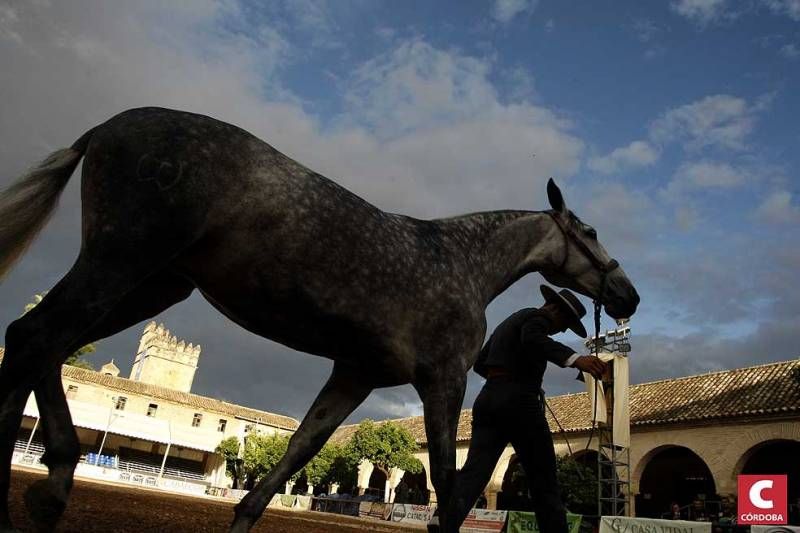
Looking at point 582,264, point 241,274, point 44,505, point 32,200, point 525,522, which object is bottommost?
point 525,522

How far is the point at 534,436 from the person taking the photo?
4.31 metres

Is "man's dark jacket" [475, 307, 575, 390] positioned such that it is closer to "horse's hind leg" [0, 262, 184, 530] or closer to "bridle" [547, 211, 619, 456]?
"bridle" [547, 211, 619, 456]

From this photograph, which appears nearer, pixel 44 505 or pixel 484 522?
pixel 44 505

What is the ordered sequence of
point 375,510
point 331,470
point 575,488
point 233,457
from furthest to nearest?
point 233,457 → point 331,470 → point 375,510 → point 575,488

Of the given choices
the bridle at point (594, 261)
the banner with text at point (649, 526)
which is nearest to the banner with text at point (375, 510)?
the banner with text at point (649, 526)

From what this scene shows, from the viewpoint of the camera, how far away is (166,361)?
8881 centimetres

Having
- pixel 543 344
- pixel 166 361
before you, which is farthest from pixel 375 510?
pixel 166 361

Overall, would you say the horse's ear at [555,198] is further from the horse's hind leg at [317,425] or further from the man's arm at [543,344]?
the horse's hind leg at [317,425]

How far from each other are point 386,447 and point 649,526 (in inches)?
1067

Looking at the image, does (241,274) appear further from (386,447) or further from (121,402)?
(121,402)

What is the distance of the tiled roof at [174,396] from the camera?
56531 mm

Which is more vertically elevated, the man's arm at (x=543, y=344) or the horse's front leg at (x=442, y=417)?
the man's arm at (x=543, y=344)

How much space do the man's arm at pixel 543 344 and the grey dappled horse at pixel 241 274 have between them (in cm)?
84

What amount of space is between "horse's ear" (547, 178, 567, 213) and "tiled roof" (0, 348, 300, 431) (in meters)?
57.2
